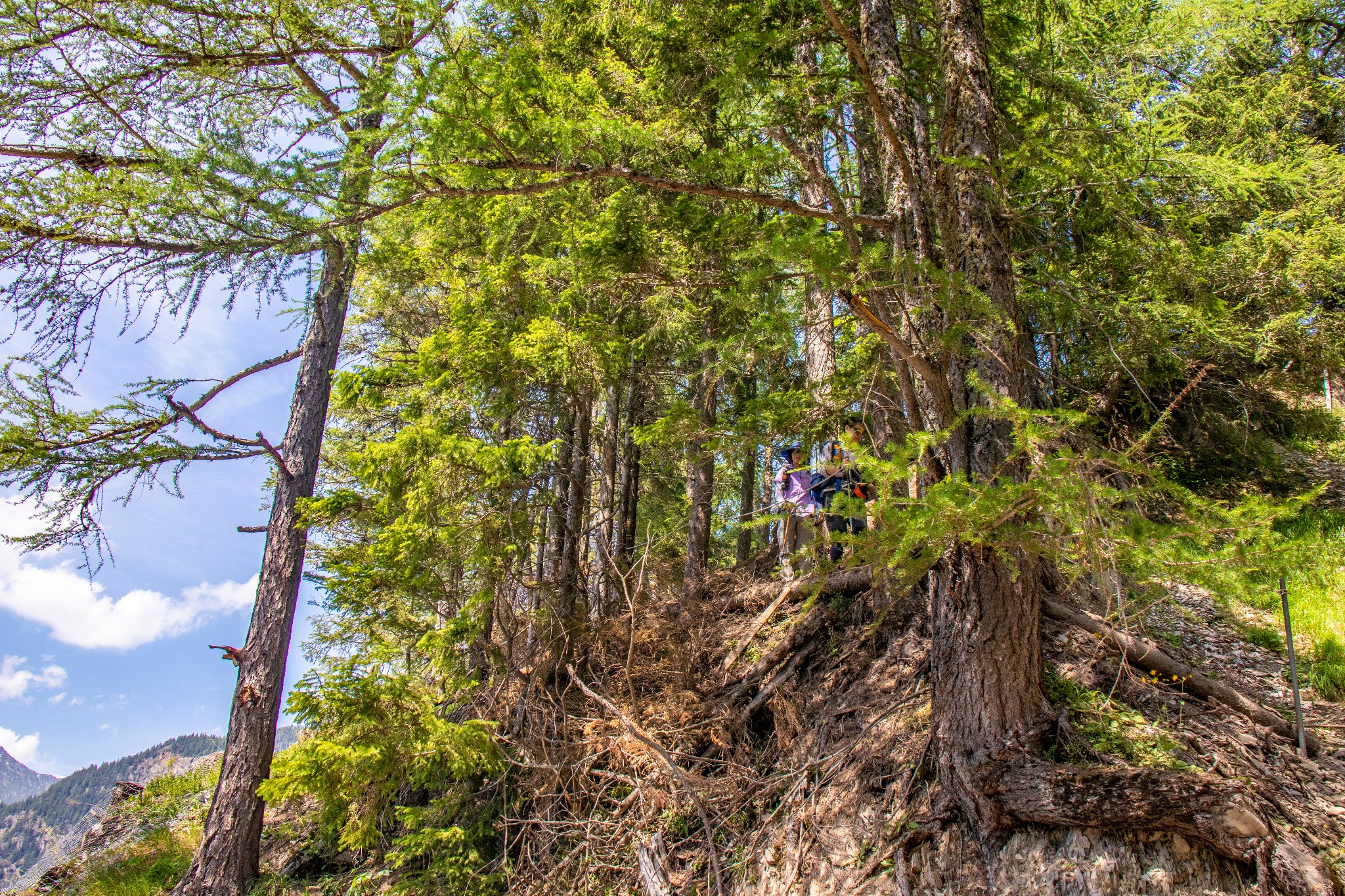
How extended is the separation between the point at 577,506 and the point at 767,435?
12.6ft

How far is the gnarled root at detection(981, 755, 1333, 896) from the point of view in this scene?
3.16 m

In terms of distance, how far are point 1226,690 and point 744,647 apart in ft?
13.6

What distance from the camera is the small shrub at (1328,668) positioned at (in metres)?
4.89

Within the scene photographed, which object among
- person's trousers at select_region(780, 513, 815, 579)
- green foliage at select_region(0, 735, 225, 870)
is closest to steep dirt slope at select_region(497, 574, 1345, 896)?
person's trousers at select_region(780, 513, 815, 579)

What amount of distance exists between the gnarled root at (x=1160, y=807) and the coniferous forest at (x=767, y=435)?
0.07 ft

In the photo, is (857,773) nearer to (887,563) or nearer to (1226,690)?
(1226,690)

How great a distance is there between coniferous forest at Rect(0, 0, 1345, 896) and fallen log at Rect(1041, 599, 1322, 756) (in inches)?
1.3

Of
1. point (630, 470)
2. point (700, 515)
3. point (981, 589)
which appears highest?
point (630, 470)

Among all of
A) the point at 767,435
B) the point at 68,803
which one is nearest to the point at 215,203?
the point at 767,435

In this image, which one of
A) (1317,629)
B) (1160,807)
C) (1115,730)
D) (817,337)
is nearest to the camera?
(1160,807)

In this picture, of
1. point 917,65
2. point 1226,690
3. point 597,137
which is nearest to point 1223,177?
point 917,65

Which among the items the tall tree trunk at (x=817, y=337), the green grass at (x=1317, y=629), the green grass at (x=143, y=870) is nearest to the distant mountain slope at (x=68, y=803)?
the green grass at (x=143, y=870)

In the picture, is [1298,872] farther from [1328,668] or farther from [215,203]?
[215,203]

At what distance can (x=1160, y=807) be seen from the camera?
10.8 ft
